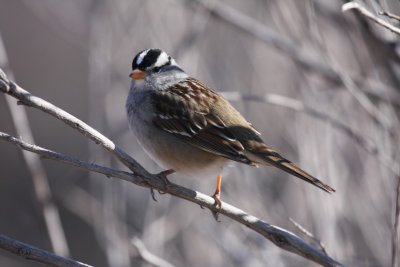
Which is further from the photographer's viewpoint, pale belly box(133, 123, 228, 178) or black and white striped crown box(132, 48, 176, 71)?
black and white striped crown box(132, 48, 176, 71)

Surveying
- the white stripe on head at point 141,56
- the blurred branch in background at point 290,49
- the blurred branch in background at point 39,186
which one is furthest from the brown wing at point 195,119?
the blurred branch in background at point 39,186

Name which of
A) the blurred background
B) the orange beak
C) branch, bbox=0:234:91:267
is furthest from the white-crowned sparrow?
branch, bbox=0:234:91:267

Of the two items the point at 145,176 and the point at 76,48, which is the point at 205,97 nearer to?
the point at 145,176

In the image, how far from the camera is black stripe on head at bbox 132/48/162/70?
4148mm

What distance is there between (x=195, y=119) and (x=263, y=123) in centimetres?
140

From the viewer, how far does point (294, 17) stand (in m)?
4.56

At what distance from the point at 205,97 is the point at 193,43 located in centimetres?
58

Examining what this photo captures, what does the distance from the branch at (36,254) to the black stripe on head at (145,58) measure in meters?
1.79

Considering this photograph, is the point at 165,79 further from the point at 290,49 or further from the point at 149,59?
the point at 290,49

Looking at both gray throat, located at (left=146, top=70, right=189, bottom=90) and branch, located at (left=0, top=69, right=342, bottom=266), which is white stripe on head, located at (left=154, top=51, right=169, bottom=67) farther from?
branch, located at (left=0, top=69, right=342, bottom=266)

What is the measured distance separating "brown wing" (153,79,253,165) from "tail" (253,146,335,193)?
0.12 m

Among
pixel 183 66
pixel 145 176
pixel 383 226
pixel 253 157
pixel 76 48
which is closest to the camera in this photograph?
pixel 145 176

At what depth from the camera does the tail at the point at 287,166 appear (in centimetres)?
316

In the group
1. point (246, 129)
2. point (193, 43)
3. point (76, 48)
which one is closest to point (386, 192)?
point (246, 129)
